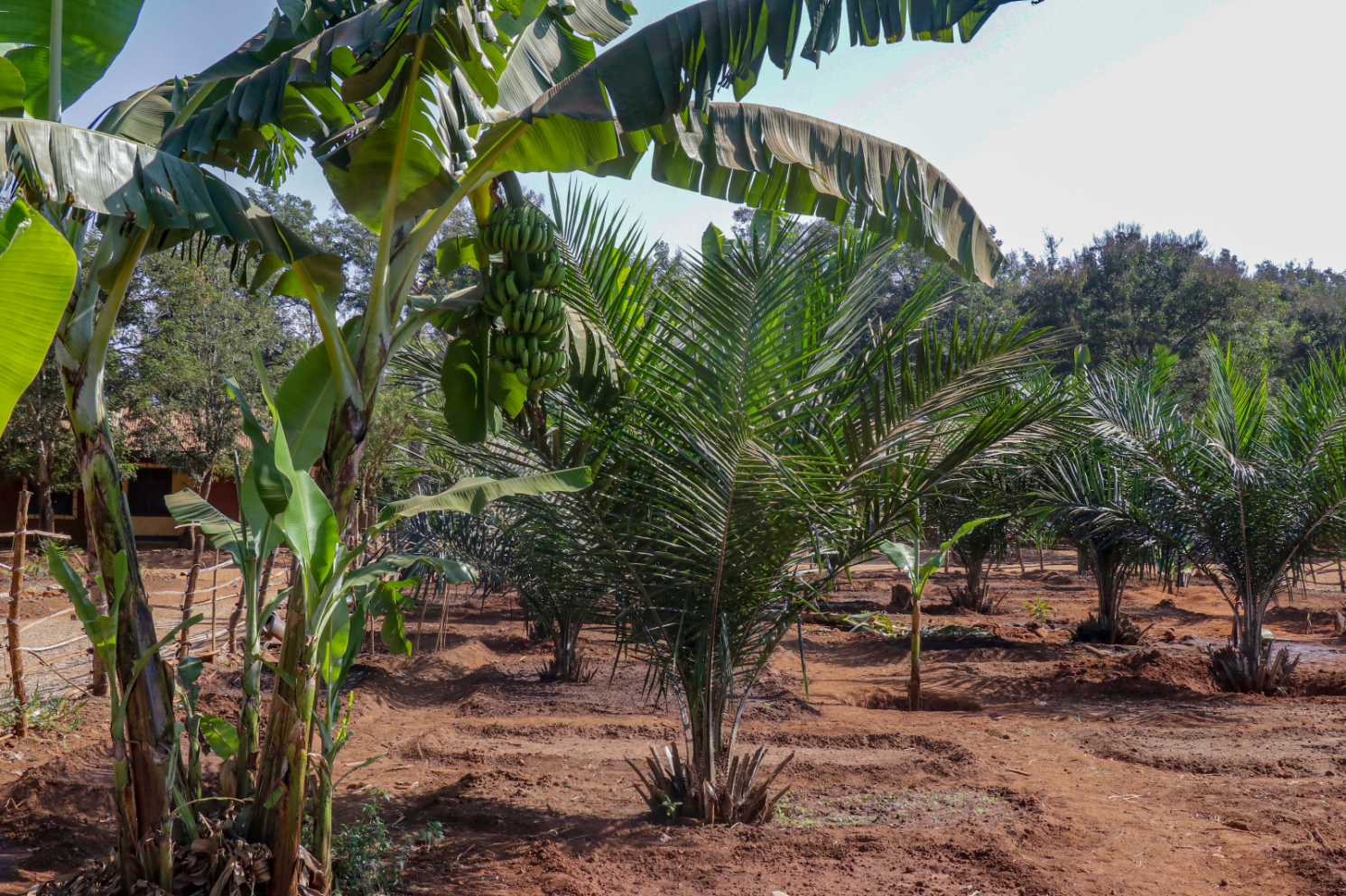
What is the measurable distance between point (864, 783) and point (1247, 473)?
4983 millimetres

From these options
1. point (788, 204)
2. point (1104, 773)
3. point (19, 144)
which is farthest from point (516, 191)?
point (1104, 773)

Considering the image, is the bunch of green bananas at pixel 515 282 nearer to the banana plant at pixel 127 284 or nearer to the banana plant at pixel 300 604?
the banana plant at pixel 127 284

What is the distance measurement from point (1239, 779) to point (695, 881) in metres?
3.95

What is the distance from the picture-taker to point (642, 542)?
169 inches

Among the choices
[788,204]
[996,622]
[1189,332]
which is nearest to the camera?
[788,204]

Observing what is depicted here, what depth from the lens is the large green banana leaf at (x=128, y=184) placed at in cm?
254

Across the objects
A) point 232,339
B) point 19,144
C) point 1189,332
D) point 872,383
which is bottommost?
point 872,383

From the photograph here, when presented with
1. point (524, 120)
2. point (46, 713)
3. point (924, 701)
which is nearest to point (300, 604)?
point (524, 120)

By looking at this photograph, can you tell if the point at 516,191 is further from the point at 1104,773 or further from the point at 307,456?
the point at 1104,773

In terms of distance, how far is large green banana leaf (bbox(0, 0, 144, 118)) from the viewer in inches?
136

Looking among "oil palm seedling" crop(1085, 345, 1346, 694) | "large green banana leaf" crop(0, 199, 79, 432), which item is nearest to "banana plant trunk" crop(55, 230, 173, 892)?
"large green banana leaf" crop(0, 199, 79, 432)

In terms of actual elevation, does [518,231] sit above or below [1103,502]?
above

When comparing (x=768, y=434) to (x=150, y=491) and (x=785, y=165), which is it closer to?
(x=785, y=165)

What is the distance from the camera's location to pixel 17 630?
5.95 metres
